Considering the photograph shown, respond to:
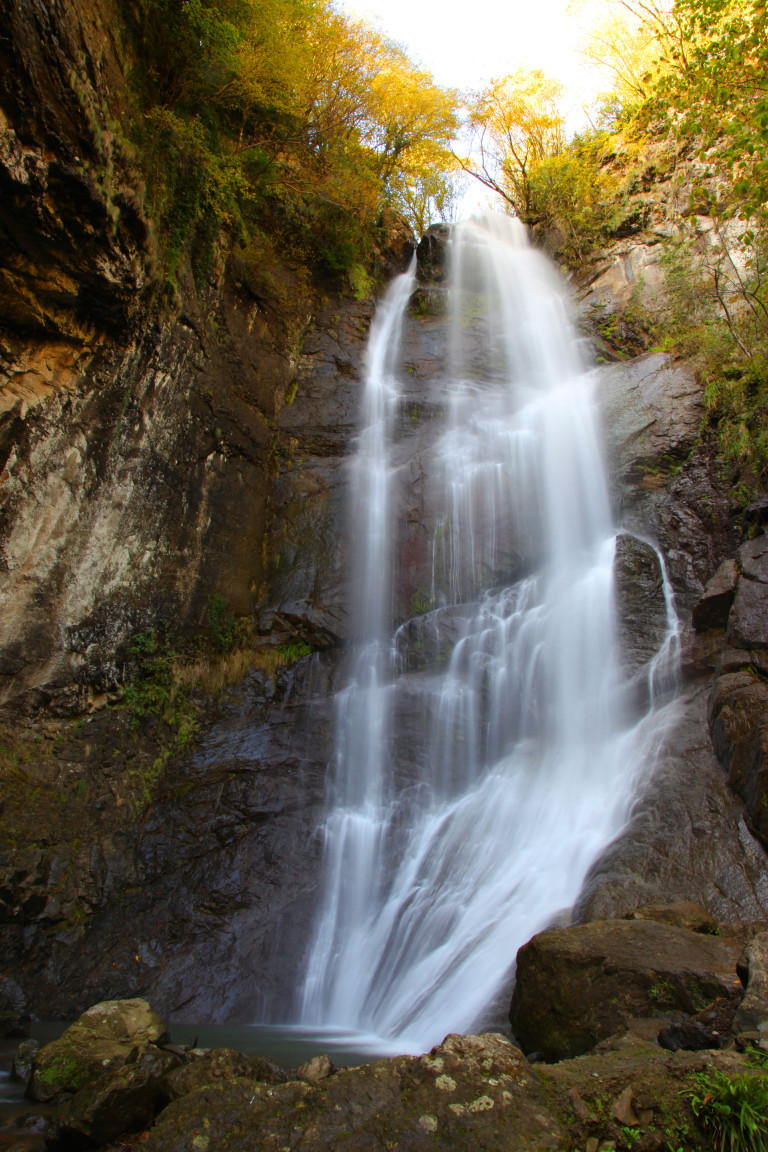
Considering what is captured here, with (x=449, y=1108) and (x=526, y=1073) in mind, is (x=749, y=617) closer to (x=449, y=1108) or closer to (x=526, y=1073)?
(x=526, y=1073)

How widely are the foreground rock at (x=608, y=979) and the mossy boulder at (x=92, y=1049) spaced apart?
118 inches

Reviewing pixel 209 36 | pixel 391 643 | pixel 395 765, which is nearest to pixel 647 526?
pixel 391 643

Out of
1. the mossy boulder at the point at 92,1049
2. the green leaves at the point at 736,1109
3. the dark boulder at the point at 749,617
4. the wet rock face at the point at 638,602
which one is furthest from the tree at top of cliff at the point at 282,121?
the green leaves at the point at 736,1109

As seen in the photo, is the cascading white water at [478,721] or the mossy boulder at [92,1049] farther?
the cascading white water at [478,721]

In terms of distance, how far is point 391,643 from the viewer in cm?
Answer: 1115

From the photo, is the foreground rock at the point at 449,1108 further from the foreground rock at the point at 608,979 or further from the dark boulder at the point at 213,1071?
the foreground rock at the point at 608,979

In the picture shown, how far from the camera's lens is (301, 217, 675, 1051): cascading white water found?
6.91m

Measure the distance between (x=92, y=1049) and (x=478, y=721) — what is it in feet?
21.1

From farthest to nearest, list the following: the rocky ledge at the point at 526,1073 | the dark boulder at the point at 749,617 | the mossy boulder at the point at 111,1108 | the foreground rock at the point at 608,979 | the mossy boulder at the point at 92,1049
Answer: the dark boulder at the point at 749,617 < the mossy boulder at the point at 92,1049 < the foreground rock at the point at 608,979 < the mossy boulder at the point at 111,1108 < the rocky ledge at the point at 526,1073

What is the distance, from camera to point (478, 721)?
9773 millimetres

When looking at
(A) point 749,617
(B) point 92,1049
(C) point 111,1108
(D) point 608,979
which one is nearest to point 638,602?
(A) point 749,617

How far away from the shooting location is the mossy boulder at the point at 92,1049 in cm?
442

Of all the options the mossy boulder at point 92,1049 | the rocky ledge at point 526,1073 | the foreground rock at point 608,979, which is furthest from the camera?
the mossy boulder at point 92,1049

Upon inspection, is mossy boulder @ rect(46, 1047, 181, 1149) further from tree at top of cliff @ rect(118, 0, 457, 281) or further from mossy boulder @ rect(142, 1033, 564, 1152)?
tree at top of cliff @ rect(118, 0, 457, 281)
